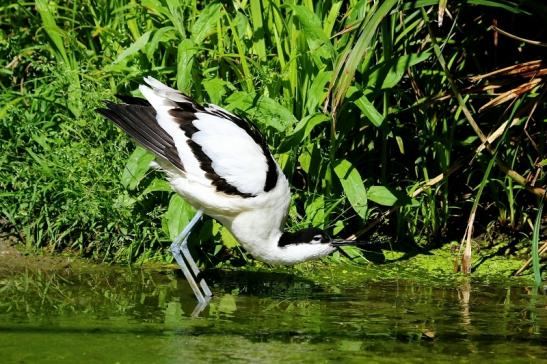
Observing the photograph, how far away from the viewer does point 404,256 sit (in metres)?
6.40

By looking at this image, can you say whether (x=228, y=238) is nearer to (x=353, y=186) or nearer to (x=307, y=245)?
(x=307, y=245)

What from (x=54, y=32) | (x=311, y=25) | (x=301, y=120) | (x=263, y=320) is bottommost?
(x=263, y=320)

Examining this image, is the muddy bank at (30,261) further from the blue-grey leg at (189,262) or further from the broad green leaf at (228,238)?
the broad green leaf at (228,238)

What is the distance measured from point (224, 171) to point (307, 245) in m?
0.61

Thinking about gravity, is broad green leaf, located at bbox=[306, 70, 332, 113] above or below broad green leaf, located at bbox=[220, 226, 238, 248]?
above

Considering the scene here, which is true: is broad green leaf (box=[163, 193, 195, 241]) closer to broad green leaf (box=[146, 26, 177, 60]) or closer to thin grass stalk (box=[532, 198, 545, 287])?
broad green leaf (box=[146, 26, 177, 60])

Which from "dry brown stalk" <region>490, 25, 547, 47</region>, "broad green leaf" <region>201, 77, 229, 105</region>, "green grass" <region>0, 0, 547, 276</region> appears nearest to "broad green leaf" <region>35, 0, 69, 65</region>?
"green grass" <region>0, 0, 547, 276</region>

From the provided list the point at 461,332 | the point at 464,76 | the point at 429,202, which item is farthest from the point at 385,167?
the point at 461,332

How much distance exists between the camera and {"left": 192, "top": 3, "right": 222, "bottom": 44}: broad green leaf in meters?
6.02

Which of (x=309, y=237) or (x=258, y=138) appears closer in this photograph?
(x=309, y=237)

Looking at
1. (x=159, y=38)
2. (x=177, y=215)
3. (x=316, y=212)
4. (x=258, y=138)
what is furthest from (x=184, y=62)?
(x=316, y=212)

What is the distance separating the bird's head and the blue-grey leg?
479mm

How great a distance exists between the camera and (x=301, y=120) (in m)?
5.86

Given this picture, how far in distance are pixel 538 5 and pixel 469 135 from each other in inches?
41.2
